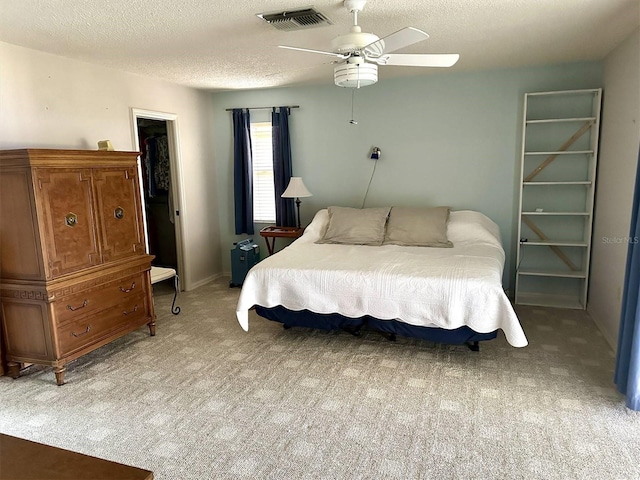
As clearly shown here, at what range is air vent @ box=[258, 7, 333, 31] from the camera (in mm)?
2656

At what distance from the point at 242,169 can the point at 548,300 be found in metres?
3.76

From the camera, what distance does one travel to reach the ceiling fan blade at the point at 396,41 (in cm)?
232

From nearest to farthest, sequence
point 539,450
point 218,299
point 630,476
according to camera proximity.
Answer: point 630,476, point 539,450, point 218,299

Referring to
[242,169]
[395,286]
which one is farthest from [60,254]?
[242,169]

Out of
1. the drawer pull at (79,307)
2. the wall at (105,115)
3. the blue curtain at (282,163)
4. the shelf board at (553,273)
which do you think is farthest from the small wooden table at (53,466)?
the blue curtain at (282,163)

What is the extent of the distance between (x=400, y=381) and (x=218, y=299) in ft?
8.42

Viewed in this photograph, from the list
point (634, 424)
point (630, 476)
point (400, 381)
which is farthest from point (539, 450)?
point (400, 381)

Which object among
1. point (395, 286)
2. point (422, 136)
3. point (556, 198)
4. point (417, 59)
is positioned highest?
point (417, 59)

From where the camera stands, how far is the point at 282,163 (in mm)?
5359

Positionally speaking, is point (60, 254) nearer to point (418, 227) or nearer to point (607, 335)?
point (418, 227)

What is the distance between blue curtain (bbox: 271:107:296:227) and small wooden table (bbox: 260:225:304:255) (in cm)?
16

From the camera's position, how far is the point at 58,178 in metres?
2.98

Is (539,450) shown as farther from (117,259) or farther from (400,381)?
(117,259)

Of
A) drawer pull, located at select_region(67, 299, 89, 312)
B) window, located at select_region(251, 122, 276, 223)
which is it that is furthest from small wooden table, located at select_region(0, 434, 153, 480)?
window, located at select_region(251, 122, 276, 223)
